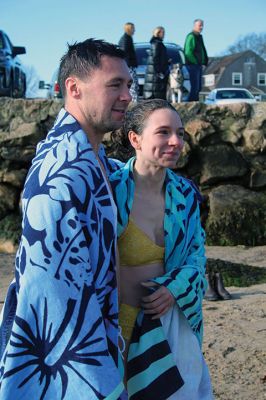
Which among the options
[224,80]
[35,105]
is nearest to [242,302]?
[35,105]

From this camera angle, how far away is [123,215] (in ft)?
7.77

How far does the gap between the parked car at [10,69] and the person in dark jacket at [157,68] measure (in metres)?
3.21

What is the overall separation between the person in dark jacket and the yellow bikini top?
7.92 m

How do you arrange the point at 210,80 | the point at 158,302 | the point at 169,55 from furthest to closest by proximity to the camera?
the point at 210,80
the point at 169,55
the point at 158,302

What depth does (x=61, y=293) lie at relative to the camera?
1.73 metres

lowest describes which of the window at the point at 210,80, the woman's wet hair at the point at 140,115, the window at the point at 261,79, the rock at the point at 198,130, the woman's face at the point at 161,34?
the woman's wet hair at the point at 140,115

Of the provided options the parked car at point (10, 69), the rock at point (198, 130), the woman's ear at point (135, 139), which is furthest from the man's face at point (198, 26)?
the woman's ear at point (135, 139)

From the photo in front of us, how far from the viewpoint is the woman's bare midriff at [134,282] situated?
7.72ft

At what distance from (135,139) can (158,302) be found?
26.2 inches

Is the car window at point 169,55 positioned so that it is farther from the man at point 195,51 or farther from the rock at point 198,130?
the rock at point 198,130

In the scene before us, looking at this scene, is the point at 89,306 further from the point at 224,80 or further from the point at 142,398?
the point at 224,80

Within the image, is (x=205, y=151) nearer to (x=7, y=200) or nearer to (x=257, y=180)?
(x=257, y=180)

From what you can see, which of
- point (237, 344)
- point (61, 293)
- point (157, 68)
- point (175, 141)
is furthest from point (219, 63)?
point (61, 293)

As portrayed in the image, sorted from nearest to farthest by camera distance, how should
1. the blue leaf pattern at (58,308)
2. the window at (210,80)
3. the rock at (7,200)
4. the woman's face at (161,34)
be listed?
the blue leaf pattern at (58,308) → the woman's face at (161,34) → the rock at (7,200) → the window at (210,80)
